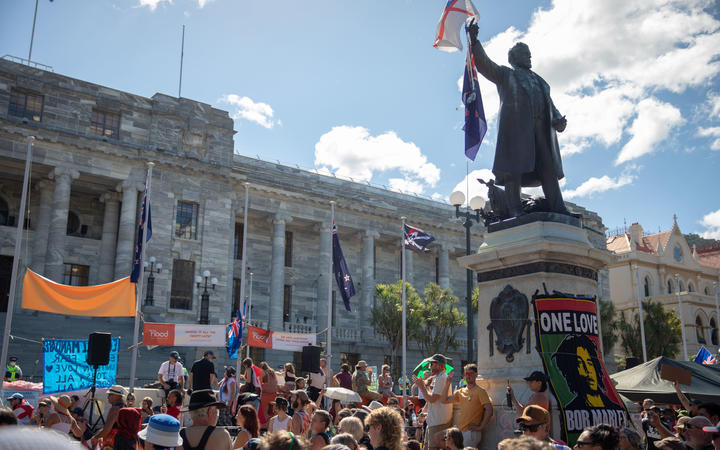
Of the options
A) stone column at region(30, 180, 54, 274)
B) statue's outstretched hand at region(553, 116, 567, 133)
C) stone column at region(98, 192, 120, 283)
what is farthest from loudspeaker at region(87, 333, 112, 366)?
stone column at region(98, 192, 120, 283)

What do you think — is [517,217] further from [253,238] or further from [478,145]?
[253,238]

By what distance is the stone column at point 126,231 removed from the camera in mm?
33406

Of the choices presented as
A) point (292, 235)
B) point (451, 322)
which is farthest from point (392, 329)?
point (292, 235)

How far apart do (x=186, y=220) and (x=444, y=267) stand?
67.8ft

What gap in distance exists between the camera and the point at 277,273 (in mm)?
40812

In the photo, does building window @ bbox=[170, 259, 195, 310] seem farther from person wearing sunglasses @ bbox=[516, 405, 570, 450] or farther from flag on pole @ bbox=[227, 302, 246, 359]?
person wearing sunglasses @ bbox=[516, 405, 570, 450]

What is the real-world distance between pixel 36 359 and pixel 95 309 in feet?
41.6

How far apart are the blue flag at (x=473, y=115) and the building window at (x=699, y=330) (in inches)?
2134

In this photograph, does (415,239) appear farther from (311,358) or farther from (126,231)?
(126,231)

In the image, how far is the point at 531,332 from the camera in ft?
28.1

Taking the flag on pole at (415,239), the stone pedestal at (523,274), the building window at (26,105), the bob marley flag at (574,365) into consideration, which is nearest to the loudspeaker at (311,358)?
the stone pedestal at (523,274)

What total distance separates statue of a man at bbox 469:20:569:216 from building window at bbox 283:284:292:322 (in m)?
35.1

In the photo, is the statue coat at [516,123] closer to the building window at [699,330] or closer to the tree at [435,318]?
the tree at [435,318]

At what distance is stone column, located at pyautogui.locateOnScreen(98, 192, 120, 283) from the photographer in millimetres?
35188
